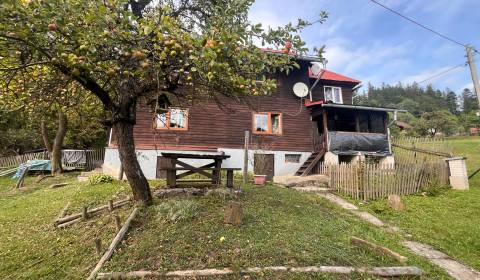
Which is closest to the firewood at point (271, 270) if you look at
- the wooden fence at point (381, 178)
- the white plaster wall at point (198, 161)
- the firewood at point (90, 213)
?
the firewood at point (90, 213)

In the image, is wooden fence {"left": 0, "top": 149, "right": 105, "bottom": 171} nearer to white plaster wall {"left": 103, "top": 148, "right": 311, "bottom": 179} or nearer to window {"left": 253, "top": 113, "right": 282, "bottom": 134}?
white plaster wall {"left": 103, "top": 148, "right": 311, "bottom": 179}

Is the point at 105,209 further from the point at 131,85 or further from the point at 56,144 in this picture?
the point at 56,144

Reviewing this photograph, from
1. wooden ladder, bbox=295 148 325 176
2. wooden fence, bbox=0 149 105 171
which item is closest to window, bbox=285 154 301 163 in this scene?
wooden ladder, bbox=295 148 325 176

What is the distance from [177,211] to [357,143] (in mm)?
12951

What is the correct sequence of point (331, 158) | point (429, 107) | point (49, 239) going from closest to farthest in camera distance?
point (49, 239), point (331, 158), point (429, 107)

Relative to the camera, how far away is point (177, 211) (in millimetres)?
5340

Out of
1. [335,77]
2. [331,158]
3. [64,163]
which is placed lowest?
[64,163]

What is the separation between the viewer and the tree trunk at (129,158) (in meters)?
5.69

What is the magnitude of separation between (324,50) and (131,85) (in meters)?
3.90

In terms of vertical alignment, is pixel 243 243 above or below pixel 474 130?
below

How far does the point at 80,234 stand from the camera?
5246mm

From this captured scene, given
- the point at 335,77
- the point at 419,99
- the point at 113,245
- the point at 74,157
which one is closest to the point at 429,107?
the point at 419,99

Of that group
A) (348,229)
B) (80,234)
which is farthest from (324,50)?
(80,234)

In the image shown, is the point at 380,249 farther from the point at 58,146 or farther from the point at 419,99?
the point at 419,99
